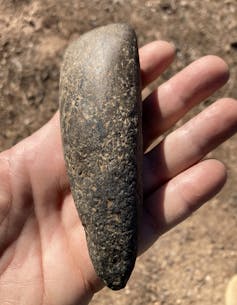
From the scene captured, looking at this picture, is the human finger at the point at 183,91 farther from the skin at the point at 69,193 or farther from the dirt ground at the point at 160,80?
the dirt ground at the point at 160,80

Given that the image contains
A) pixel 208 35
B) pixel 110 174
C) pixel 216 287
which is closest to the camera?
pixel 110 174

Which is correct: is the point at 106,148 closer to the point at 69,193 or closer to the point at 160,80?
the point at 69,193

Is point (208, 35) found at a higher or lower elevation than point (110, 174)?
lower

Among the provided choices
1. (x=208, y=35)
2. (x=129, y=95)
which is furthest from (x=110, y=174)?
(x=208, y=35)

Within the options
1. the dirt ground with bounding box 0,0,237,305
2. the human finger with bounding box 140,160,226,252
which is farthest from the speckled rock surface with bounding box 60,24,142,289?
the dirt ground with bounding box 0,0,237,305

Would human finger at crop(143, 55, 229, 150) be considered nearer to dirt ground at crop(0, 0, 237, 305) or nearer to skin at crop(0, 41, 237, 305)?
skin at crop(0, 41, 237, 305)

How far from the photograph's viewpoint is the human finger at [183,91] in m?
2.12

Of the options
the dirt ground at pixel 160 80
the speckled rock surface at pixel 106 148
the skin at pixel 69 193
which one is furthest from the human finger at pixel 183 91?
the dirt ground at pixel 160 80

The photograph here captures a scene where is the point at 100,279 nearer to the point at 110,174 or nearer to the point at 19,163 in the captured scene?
the point at 110,174

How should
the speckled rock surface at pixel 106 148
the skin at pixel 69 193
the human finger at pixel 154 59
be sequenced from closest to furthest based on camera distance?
the speckled rock surface at pixel 106 148 < the skin at pixel 69 193 < the human finger at pixel 154 59

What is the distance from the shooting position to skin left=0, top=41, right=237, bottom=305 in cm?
204

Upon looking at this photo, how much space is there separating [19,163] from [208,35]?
52.5 inches

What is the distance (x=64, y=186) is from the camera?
7.02 ft

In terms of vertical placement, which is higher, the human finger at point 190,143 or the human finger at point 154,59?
the human finger at point 154,59
